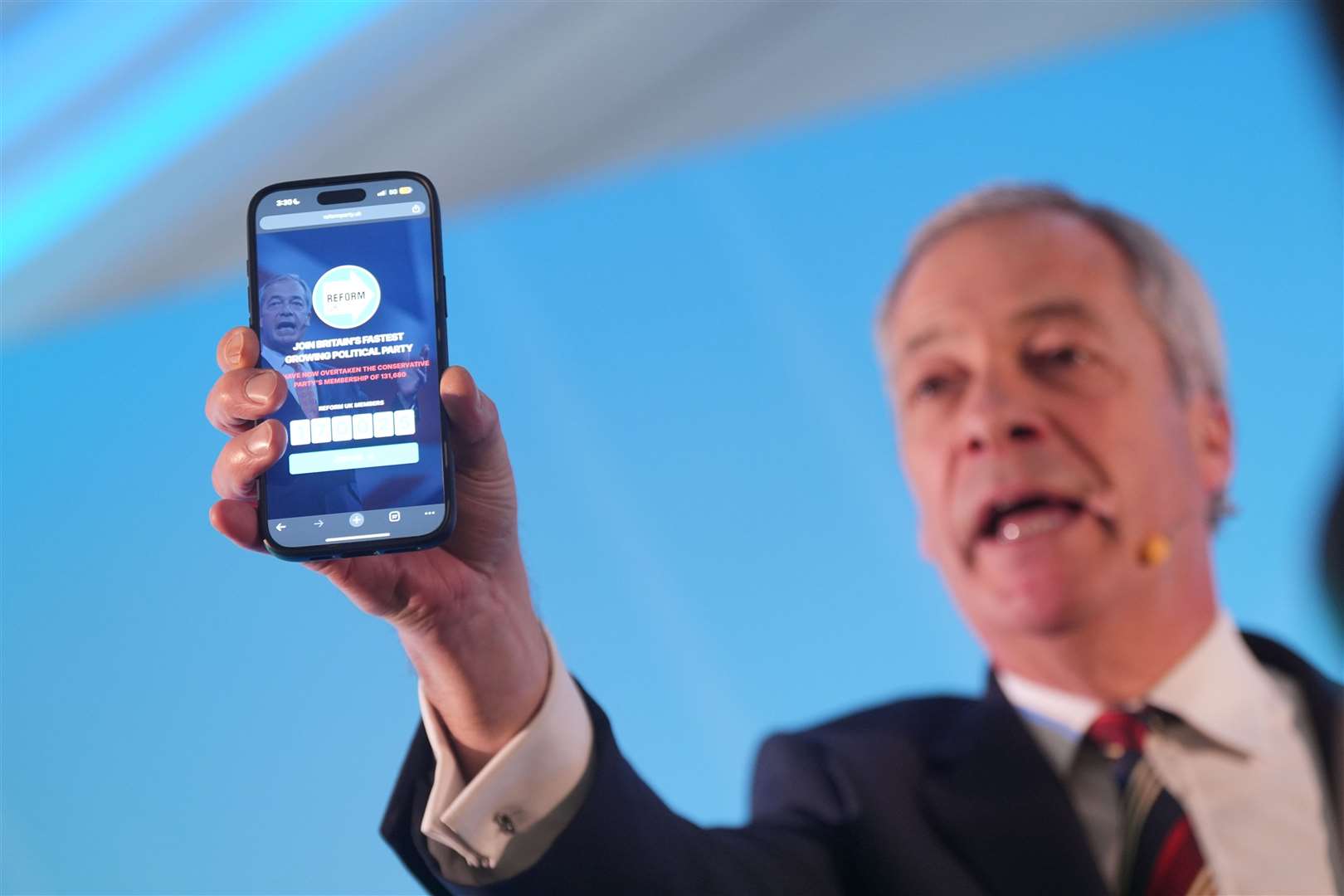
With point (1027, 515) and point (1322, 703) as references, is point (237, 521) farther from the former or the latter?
point (1322, 703)

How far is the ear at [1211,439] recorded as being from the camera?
1462 mm

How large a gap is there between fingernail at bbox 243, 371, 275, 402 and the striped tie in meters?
0.93

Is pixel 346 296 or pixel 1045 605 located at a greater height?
pixel 346 296

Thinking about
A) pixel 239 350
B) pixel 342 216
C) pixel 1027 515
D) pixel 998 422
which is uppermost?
pixel 342 216

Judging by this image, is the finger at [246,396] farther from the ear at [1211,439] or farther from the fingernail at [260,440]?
the ear at [1211,439]

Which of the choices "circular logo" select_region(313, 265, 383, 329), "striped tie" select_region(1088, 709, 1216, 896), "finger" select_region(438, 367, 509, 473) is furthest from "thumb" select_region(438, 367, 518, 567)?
"striped tie" select_region(1088, 709, 1216, 896)

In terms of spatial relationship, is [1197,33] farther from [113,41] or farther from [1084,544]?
[113,41]

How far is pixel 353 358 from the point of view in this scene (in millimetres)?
944

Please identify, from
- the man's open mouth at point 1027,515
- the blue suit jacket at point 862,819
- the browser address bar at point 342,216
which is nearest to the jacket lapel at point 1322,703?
the blue suit jacket at point 862,819

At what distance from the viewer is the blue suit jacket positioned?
3.32ft

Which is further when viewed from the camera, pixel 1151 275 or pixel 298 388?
pixel 1151 275

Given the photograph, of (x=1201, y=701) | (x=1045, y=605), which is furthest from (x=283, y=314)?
(x=1201, y=701)

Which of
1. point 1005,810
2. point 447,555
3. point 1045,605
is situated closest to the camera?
point 447,555

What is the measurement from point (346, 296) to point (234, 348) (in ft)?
0.34
